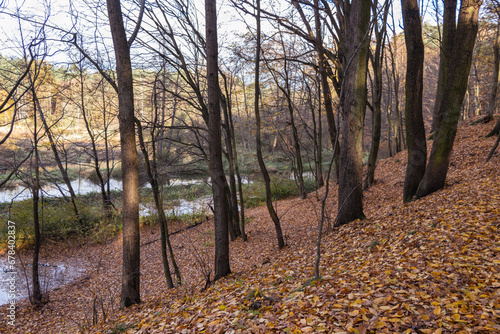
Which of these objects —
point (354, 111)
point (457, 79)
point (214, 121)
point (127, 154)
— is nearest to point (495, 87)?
point (457, 79)

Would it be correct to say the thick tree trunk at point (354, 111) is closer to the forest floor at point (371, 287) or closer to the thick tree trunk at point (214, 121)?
the forest floor at point (371, 287)

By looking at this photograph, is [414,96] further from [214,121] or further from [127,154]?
[127,154]

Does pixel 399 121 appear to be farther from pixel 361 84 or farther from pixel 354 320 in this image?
pixel 354 320

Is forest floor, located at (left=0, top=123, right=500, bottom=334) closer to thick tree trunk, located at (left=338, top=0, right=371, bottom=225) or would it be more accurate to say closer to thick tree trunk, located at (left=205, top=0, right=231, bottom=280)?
thick tree trunk, located at (left=338, top=0, right=371, bottom=225)

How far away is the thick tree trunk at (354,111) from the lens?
588 cm

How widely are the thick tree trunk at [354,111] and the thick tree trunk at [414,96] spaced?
924 mm

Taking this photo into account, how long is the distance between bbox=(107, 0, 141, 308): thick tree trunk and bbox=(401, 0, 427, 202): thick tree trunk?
19.4 ft

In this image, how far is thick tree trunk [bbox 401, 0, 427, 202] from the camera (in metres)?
6.03

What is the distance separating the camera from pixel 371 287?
313 centimetres

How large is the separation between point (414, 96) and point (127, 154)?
6338 millimetres

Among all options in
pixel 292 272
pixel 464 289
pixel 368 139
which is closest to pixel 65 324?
pixel 292 272

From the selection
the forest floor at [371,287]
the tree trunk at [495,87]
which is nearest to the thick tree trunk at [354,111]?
the forest floor at [371,287]

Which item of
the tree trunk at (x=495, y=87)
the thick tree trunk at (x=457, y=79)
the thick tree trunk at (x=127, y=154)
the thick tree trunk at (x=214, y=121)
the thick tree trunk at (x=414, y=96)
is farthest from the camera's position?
the tree trunk at (x=495, y=87)

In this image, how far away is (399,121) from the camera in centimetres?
1762
